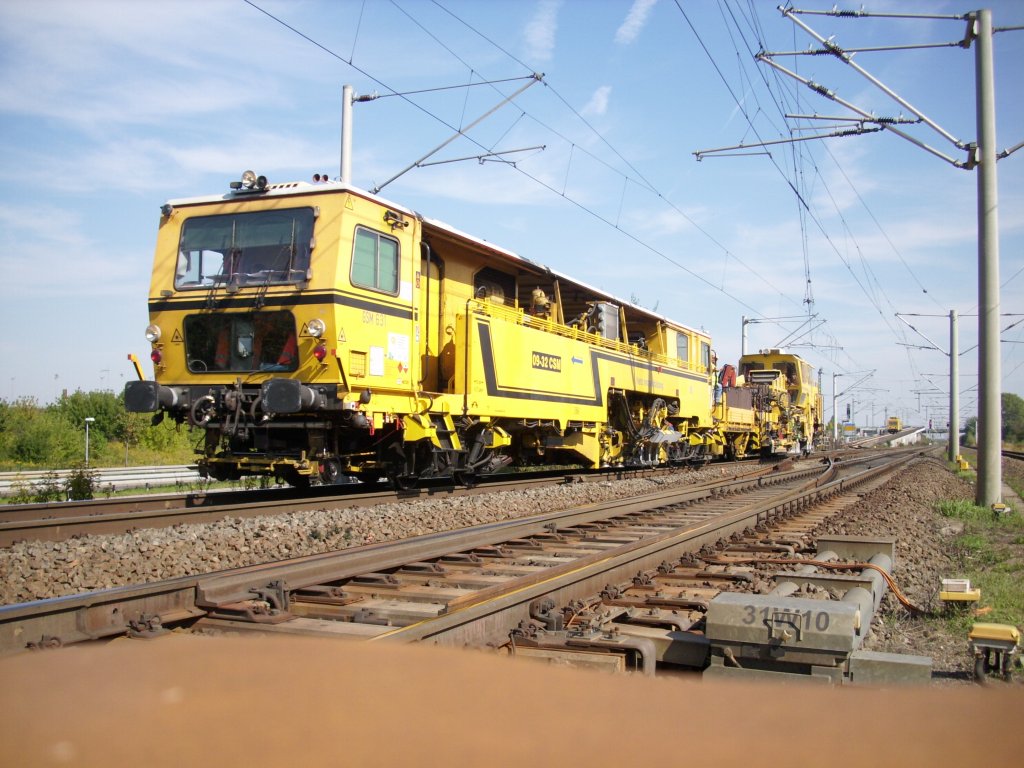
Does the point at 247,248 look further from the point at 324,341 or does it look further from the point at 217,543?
the point at 217,543

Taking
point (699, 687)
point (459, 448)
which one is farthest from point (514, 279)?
point (699, 687)

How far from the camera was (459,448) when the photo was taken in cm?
1210

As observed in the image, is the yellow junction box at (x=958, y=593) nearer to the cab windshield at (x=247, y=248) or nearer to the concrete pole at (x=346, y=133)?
the cab windshield at (x=247, y=248)

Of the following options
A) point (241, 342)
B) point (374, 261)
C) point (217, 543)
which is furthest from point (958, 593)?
point (241, 342)

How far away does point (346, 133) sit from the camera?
16.1 m

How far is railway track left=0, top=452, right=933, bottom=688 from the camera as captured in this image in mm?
3945

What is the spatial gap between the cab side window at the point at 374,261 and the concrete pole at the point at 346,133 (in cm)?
525

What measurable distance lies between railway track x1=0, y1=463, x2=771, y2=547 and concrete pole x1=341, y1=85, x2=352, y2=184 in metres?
6.45

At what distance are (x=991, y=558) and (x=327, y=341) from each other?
774 cm

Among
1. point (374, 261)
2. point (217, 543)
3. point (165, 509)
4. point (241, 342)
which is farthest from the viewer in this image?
point (374, 261)

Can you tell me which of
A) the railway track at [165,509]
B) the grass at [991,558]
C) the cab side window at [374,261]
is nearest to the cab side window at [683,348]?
the grass at [991,558]

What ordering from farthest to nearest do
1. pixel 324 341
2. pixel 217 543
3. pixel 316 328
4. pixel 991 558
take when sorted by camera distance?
pixel 324 341 → pixel 316 328 → pixel 991 558 → pixel 217 543

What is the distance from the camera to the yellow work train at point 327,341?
398 inches

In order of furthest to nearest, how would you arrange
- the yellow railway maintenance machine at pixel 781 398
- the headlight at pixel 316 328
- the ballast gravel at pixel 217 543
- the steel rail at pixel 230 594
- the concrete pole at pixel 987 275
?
the yellow railway maintenance machine at pixel 781 398 < the concrete pole at pixel 987 275 < the headlight at pixel 316 328 < the ballast gravel at pixel 217 543 < the steel rail at pixel 230 594
